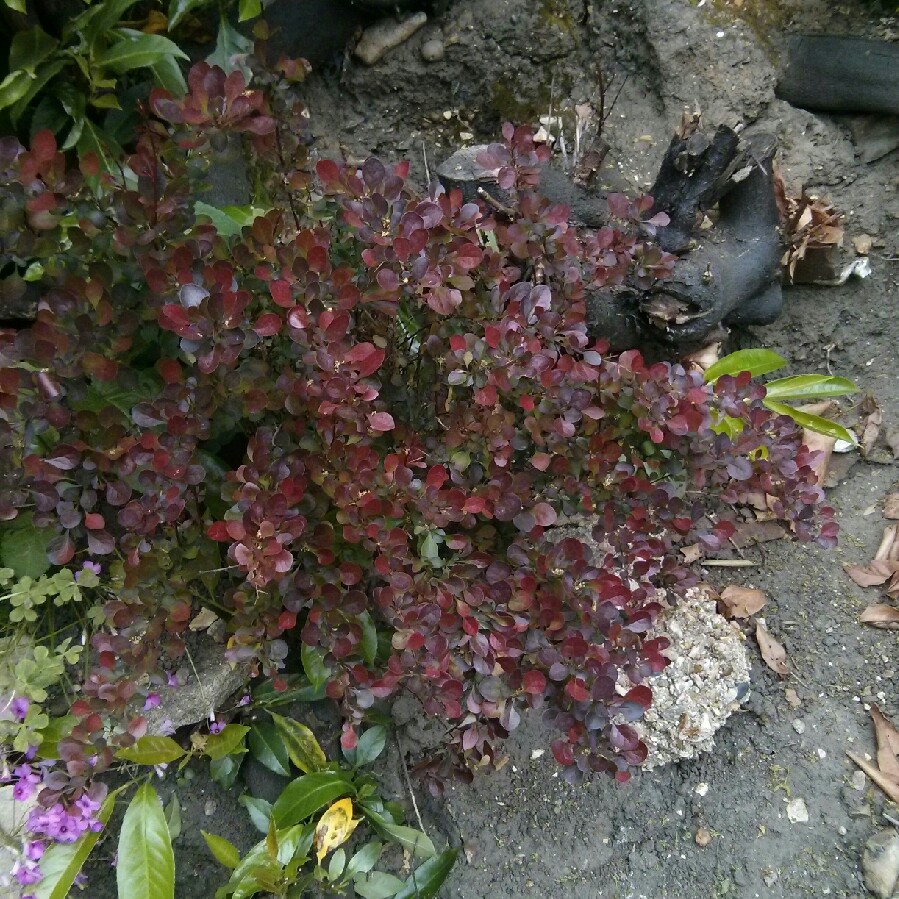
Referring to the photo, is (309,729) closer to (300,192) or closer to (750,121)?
(300,192)

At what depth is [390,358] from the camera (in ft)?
5.04

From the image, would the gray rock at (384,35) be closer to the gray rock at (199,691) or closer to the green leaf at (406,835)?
the gray rock at (199,691)

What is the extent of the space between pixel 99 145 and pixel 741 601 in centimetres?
194

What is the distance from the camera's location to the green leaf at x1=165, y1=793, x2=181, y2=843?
165cm

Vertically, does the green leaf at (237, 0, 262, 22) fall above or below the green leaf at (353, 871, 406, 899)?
above

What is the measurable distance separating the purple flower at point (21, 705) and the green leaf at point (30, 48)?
137 centimetres

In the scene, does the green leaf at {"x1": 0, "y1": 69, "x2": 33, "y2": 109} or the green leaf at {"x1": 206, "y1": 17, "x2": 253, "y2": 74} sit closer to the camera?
the green leaf at {"x1": 0, "y1": 69, "x2": 33, "y2": 109}

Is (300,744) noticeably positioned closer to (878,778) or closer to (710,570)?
(710,570)

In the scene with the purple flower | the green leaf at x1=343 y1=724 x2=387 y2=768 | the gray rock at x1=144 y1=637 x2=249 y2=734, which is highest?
the purple flower

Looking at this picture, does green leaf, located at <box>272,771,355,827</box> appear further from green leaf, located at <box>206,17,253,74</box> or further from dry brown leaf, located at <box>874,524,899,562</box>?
green leaf, located at <box>206,17,253,74</box>

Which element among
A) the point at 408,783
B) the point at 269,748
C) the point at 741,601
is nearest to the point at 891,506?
the point at 741,601

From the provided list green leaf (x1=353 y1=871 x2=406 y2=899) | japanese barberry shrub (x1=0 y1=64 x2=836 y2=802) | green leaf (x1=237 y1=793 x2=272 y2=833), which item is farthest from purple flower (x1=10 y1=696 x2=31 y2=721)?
green leaf (x1=353 y1=871 x2=406 y2=899)

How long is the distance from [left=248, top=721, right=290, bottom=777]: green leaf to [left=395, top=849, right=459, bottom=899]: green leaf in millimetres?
348

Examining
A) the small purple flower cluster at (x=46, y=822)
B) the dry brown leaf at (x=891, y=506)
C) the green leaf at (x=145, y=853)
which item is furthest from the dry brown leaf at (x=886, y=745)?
the small purple flower cluster at (x=46, y=822)
